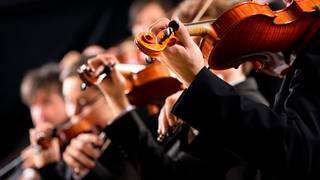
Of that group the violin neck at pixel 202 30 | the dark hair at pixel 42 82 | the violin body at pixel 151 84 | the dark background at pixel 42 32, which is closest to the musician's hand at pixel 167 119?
the violin body at pixel 151 84

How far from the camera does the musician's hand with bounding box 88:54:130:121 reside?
1233 mm

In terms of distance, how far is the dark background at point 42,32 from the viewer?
2.70m

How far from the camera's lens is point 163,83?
1.21m

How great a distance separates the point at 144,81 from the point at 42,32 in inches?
63.1

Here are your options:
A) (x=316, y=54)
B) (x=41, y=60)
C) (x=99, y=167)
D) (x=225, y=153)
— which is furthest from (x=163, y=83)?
(x=41, y=60)

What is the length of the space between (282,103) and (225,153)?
0.23 meters

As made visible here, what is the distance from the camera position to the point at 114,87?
4.08 ft

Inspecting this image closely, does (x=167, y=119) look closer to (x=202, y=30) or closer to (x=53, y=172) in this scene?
(x=202, y=30)

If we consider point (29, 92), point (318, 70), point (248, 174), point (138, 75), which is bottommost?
point (248, 174)

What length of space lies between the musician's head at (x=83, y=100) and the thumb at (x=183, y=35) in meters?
0.69

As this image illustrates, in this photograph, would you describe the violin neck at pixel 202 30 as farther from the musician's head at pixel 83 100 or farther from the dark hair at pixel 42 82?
the dark hair at pixel 42 82

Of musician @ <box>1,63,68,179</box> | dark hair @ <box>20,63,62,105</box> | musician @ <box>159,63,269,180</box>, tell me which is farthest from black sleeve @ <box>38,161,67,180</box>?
musician @ <box>159,63,269,180</box>

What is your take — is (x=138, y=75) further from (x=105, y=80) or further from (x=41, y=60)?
(x=41, y=60)

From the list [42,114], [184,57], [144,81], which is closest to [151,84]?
[144,81]
